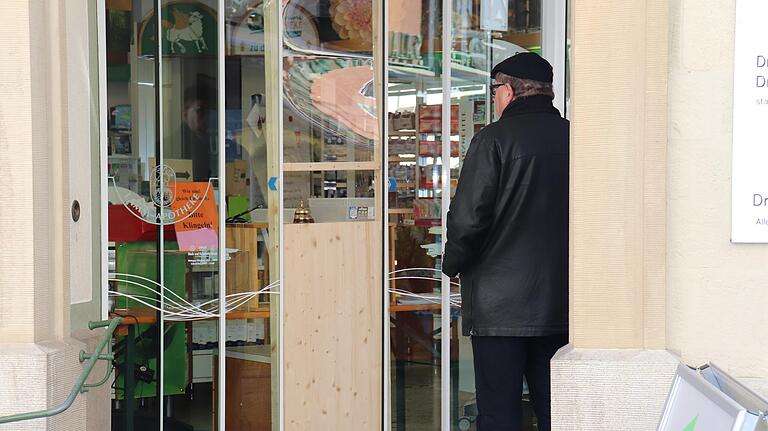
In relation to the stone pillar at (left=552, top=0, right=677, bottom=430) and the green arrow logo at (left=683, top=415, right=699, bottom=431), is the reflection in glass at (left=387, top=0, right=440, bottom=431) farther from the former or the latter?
the green arrow logo at (left=683, top=415, right=699, bottom=431)

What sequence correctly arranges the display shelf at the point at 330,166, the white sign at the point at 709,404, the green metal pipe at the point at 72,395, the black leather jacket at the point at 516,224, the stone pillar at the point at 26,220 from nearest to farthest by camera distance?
the white sign at the point at 709,404 < the green metal pipe at the point at 72,395 < the stone pillar at the point at 26,220 < the black leather jacket at the point at 516,224 < the display shelf at the point at 330,166

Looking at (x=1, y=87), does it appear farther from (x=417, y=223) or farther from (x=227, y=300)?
(x=417, y=223)

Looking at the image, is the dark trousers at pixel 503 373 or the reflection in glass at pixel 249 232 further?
the reflection in glass at pixel 249 232

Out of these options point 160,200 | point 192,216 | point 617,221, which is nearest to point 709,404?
point 617,221

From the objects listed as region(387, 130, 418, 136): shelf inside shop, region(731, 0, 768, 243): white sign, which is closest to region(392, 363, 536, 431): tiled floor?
region(387, 130, 418, 136): shelf inside shop

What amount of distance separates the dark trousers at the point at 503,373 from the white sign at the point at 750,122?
1.11 meters

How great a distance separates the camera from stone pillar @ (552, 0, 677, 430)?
3508 millimetres

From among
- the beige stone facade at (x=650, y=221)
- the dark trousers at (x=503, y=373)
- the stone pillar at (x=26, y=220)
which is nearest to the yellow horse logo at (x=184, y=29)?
the stone pillar at (x=26, y=220)

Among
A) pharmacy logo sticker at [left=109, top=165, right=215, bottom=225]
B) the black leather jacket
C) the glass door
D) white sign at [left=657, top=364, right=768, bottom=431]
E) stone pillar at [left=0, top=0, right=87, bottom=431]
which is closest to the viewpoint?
white sign at [left=657, top=364, right=768, bottom=431]

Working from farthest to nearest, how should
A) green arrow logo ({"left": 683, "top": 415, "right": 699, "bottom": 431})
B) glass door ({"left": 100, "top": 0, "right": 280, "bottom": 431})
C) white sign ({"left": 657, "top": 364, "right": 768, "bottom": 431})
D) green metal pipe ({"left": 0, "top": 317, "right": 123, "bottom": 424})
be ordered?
glass door ({"left": 100, "top": 0, "right": 280, "bottom": 431}), green metal pipe ({"left": 0, "top": 317, "right": 123, "bottom": 424}), green arrow logo ({"left": 683, "top": 415, "right": 699, "bottom": 431}), white sign ({"left": 657, "top": 364, "right": 768, "bottom": 431})

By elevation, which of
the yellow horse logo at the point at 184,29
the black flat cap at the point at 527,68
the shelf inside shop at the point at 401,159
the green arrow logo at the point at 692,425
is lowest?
the green arrow logo at the point at 692,425

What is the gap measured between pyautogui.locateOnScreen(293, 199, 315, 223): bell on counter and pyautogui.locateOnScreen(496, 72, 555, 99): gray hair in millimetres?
1379

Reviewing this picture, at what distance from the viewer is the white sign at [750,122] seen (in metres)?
3.42

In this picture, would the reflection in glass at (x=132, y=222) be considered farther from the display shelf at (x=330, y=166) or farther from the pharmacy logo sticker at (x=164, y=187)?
the display shelf at (x=330, y=166)
